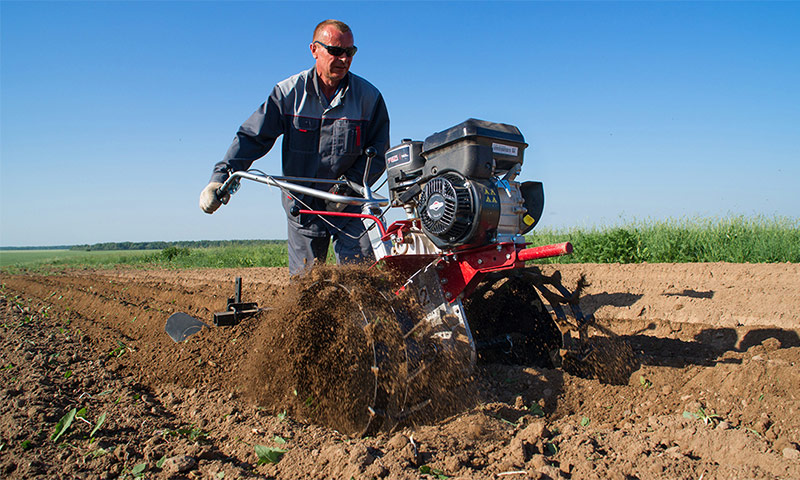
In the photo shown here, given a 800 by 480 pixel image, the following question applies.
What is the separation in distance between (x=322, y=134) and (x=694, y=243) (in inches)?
321

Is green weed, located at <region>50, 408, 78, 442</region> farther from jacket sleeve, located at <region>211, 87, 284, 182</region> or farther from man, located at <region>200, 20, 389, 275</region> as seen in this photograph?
jacket sleeve, located at <region>211, 87, 284, 182</region>

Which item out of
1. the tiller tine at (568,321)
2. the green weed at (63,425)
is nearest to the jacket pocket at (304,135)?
the tiller tine at (568,321)

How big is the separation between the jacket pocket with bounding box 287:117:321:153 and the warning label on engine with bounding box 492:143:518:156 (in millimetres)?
1508

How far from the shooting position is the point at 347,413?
96.9 inches

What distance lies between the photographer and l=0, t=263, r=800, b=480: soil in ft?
6.56

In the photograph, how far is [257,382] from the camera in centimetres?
281

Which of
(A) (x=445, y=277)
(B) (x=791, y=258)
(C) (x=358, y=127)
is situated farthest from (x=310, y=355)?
(B) (x=791, y=258)

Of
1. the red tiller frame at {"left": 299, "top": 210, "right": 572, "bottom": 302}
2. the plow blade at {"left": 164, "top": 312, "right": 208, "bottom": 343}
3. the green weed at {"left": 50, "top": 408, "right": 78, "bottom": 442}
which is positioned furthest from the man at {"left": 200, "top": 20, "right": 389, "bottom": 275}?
the green weed at {"left": 50, "top": 408, "right": 78, "bottom": 442}

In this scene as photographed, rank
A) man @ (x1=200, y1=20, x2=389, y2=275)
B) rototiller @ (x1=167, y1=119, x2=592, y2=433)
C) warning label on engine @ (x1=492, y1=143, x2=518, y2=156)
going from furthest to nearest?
man @ (x1=200, y1=20, x2=389, y2=275)
warning label on engine @ (x1=492, y1=143, x2=518, y2=156)
rototiller @ (x1=167, y1=119, x2=592, y2=433)

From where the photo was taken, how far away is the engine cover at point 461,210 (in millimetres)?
2527

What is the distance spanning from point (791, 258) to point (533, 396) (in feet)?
23.2

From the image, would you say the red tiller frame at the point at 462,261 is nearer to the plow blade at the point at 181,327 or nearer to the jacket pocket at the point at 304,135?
the jacket pocket at the point at 304,135

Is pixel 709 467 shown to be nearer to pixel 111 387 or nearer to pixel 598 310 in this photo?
pixel 111 387

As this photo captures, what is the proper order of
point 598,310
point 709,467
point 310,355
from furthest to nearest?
point 598,310 < point 310,355 < point 709,467
